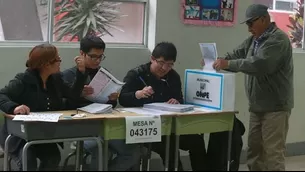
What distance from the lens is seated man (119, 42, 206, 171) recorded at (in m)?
3.96

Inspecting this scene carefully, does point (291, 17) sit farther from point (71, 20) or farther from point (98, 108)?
point (98, 108)

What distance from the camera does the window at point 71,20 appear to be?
4.11 meters

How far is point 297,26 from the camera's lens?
553 centimetres

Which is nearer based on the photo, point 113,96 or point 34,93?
point 34,93

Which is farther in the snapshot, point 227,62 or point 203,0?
point 203,0

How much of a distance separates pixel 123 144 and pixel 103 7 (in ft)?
4.49

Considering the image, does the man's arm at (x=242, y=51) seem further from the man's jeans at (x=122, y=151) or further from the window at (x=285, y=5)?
the window at (x=285, y=5)

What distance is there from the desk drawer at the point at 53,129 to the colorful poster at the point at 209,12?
1751mm

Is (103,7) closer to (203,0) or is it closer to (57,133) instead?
(203,0)

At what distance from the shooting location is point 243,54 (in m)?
4.30

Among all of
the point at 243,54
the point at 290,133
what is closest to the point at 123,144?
the point at 243,54

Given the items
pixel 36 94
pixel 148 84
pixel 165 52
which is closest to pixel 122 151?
pixel 148 84

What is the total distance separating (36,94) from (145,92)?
80 centimetres

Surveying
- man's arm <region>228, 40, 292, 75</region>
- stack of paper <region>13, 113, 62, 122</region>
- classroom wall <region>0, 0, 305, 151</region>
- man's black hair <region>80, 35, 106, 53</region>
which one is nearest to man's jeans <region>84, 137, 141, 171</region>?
stack of paper <region>13, 113, 62, 122</region>
